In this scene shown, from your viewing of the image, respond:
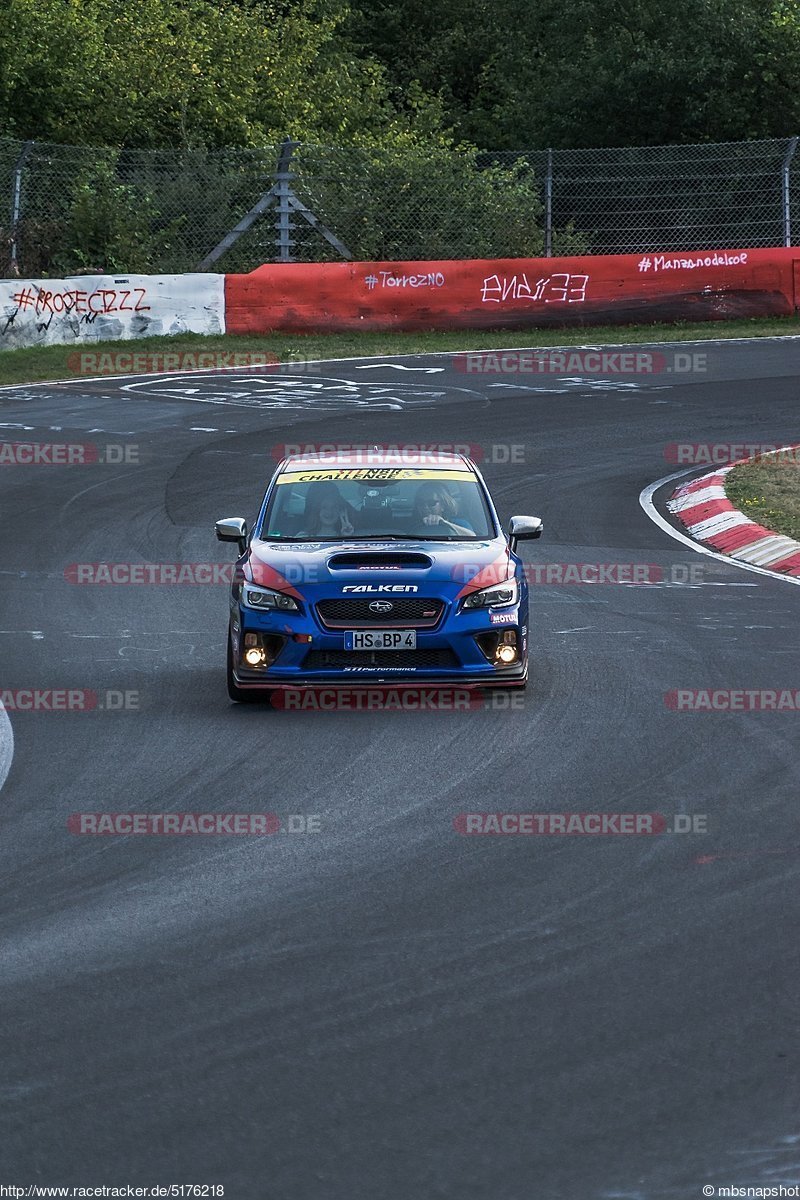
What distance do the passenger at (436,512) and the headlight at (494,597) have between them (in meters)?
0.75

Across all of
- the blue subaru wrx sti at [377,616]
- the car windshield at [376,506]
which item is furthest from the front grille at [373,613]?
the car windshield at [376,506]

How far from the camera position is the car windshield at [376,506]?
1163 centimetres

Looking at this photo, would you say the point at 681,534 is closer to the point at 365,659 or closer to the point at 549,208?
the point at 365,659

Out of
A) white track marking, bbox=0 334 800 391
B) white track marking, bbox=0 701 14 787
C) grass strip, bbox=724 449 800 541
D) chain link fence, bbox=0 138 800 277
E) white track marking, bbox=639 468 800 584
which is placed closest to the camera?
white track marking, bbox=0 701 14 787

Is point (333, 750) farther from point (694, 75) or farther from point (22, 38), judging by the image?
point (694, 75)

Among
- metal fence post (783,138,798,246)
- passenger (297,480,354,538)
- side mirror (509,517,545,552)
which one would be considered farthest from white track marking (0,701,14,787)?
metal fence post (783,138,798,246)

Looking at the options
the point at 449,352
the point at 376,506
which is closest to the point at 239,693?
the point at 376,506

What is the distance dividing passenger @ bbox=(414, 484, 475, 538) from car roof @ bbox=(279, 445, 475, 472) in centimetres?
32

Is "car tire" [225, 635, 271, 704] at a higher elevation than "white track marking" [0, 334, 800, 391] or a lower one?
lower

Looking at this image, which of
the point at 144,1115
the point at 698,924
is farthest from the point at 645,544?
the point at 144,1115

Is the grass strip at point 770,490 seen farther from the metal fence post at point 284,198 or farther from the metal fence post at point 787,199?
the metal fence post at point 284,198

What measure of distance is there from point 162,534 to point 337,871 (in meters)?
10.1

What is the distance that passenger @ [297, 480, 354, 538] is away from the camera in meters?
11.6

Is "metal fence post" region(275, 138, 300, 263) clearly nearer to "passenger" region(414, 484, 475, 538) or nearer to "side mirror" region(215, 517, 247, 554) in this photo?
"passenger" region(414, 484, 475, 538)
